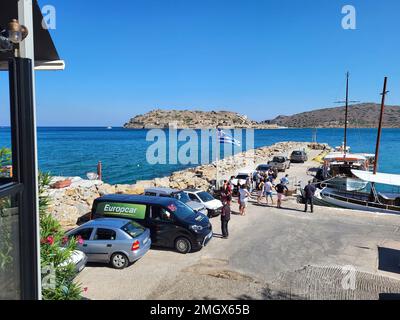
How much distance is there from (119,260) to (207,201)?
303 inches

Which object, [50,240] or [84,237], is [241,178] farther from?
[50,240]

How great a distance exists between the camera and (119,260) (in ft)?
34.1

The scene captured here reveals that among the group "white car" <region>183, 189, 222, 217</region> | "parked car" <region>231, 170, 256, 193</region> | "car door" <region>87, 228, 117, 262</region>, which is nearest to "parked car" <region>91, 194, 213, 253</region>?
"car door" <region>87, 228, 117, 262</region>

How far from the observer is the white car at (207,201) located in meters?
16.9

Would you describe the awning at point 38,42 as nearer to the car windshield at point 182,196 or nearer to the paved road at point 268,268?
the paved road at point 268,268

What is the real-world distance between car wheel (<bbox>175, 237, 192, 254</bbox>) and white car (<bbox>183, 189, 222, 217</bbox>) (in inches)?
203

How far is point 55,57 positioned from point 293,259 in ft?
31.3

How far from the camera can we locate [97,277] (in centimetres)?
980

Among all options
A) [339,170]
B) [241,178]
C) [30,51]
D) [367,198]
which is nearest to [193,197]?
[241,178]

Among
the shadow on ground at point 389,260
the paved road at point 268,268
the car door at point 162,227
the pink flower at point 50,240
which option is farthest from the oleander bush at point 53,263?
the shadow on ground at point 389,260

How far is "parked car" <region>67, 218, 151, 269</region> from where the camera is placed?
33.8 ft

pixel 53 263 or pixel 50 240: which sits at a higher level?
pixel 50 240
